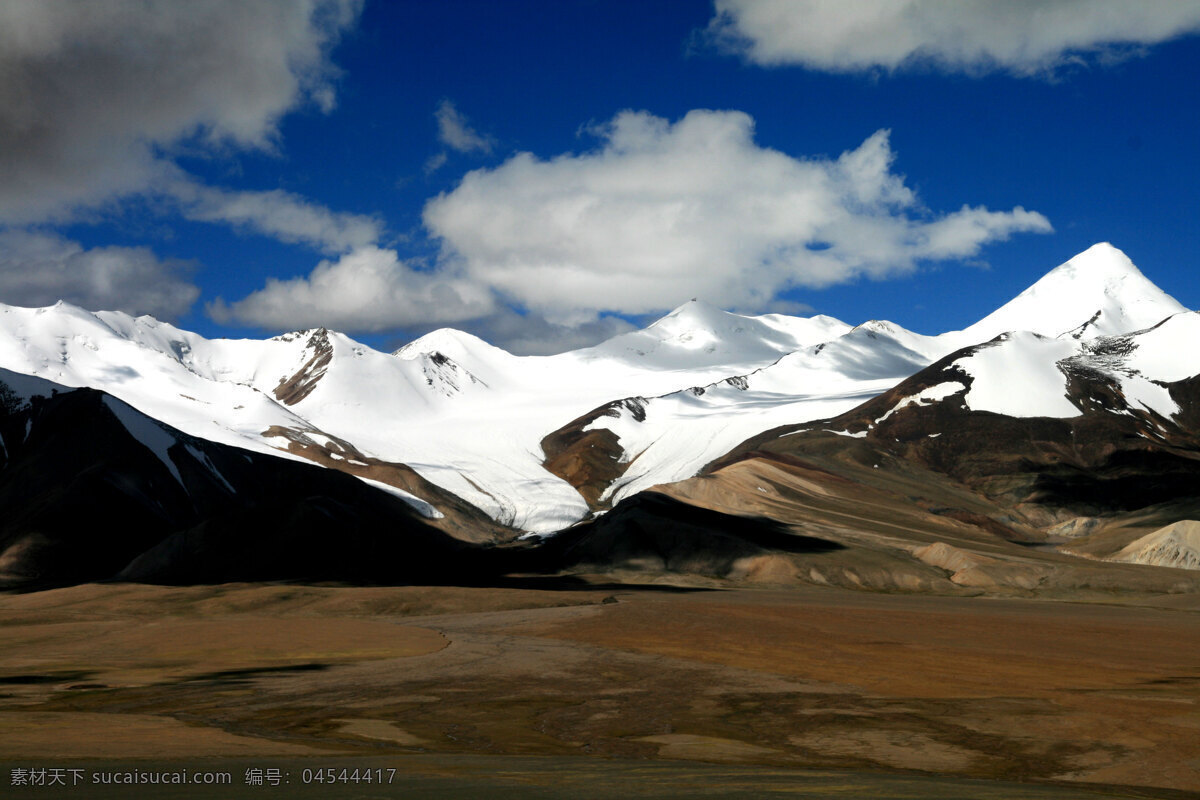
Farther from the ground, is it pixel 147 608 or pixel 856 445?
pixel 856 445

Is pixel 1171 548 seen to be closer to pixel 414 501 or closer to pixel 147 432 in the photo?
pixel 414 501

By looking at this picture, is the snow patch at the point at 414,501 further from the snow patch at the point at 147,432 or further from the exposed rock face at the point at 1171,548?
the exposed rock face at the point at 1171,548

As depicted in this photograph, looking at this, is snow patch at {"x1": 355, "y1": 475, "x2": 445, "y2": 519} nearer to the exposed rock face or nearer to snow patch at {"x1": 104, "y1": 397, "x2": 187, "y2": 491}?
snow patch at {"x1": 104, "y1": 397, "x2": 187, "y2": 491}

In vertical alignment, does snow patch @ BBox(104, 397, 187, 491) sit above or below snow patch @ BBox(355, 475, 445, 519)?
above

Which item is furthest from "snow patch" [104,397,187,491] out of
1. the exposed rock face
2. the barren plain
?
the exposed rock face

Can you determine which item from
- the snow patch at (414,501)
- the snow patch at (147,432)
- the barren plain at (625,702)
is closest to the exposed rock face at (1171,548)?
the barren plain at (625,702)

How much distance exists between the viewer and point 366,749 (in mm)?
24125

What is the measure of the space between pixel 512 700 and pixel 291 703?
703cm

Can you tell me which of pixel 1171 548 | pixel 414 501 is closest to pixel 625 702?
pixel 1171 548

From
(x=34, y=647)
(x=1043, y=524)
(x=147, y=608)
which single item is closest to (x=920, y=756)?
(x=34, y=647)

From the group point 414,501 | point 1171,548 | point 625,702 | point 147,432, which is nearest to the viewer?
point 625,702

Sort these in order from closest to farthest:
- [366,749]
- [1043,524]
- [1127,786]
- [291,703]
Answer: [1127,786] < [366,749] < [291,703] < [1043,524]

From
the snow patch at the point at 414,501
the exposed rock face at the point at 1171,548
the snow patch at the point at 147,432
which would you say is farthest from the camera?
the snow patch at the point at 414,501

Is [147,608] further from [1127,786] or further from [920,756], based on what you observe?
[1127,786]
